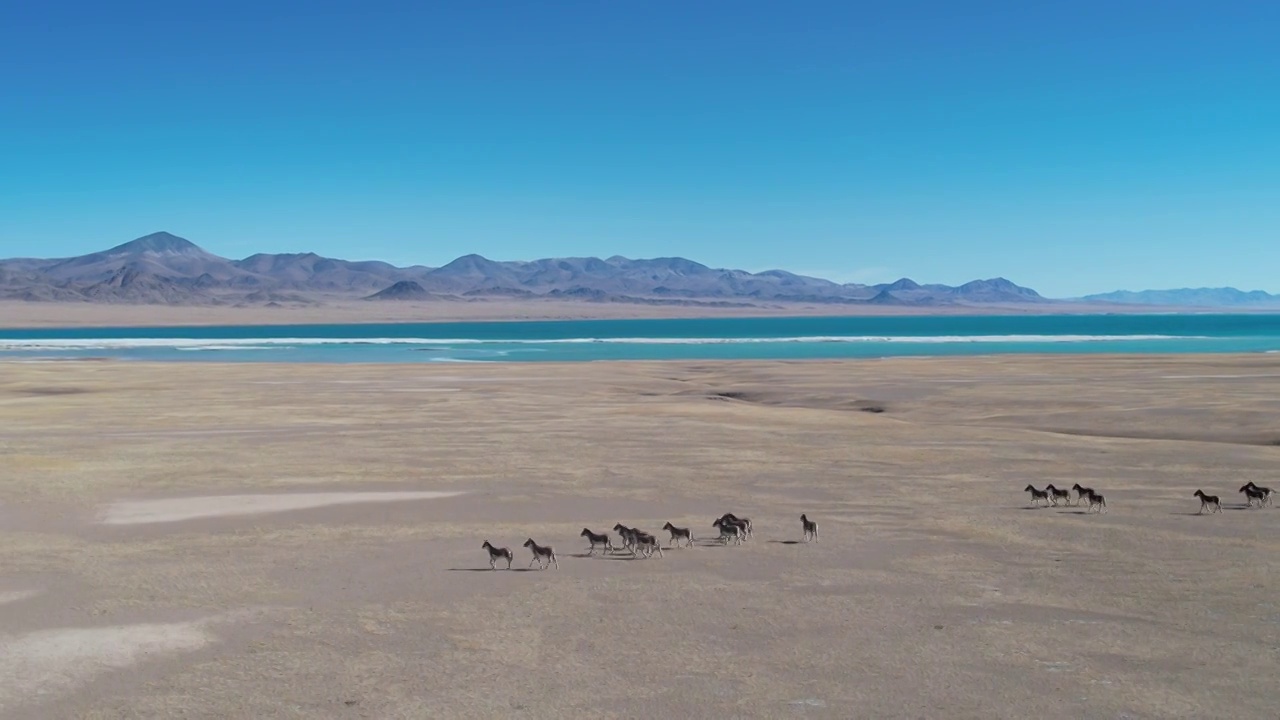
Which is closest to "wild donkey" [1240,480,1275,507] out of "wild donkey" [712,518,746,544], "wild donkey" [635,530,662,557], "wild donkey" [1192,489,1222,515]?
"wild donkey" [1192,489,1222,515]

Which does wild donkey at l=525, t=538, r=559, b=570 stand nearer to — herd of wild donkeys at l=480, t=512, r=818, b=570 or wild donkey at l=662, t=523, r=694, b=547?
herd of wild donkeys at l=480, t=512, r=818, b=570

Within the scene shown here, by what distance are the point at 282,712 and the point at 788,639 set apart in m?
4.63

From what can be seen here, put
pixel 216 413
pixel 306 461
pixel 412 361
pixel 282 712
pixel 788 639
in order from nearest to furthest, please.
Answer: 1. pixel 282 712
2. pixel 788 639
3. pixel 306 461
4. pixel 216 413
5. pixel 412 361

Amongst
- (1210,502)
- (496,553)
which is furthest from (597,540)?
(1210,502)

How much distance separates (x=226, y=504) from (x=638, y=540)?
772cm

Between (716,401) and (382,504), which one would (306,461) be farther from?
(716,401)

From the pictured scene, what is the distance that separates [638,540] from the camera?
13211mm

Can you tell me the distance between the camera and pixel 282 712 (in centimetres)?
836

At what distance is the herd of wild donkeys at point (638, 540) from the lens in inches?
503

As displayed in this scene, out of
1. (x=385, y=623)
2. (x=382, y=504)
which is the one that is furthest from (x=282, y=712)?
(x=382, y=504)

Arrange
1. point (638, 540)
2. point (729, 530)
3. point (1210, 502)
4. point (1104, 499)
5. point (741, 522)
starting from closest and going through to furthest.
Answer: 1. point (638, 540)
2. point (729, 530)
3. point (741, 522)
4. point (1210, 502)
5. point (1104, 499)

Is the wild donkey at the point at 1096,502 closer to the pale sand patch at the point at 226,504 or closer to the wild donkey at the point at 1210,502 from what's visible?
the wild donkey at the point at 1210,502

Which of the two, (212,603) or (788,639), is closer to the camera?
(788,639)

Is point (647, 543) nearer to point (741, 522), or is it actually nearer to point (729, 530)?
point (729, 530)
